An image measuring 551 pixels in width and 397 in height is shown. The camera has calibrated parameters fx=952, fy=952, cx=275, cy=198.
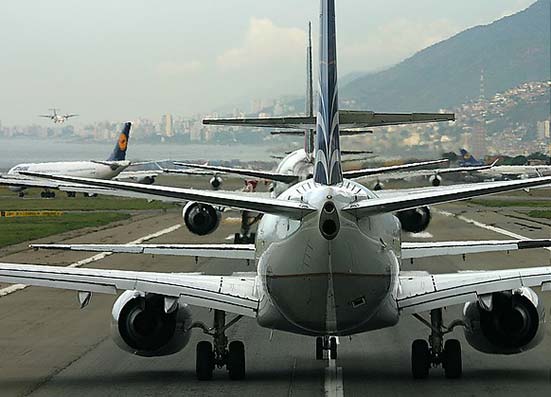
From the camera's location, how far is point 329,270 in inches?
530

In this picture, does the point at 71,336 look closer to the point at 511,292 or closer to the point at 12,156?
the point at 511,292

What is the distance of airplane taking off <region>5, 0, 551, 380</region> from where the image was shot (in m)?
13.4

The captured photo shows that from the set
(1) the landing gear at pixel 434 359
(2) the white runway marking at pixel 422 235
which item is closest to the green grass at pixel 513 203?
(2) the white runway marking at pixel 422 235

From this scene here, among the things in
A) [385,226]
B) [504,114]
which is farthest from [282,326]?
[504,114]

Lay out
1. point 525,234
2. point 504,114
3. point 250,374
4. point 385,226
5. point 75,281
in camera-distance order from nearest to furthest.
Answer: point 385,226
point 75,281
point 250,374
point 525,234
point 504,114

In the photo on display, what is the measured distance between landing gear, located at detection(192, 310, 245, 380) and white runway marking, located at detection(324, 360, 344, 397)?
1.59 m

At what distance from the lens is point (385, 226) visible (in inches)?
584

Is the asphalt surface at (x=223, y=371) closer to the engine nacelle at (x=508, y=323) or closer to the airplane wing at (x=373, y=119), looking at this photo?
the engine nacelle at (x=508, y=323)

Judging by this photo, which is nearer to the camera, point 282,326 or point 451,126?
point 282,326

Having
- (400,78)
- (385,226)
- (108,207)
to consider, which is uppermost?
(400,78)

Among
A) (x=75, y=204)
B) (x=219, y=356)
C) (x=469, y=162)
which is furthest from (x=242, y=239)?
(x=469, y=162)

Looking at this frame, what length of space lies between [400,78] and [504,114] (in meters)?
36.6

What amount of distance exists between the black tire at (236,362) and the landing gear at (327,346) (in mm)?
1439

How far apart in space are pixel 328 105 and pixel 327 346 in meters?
4.37
